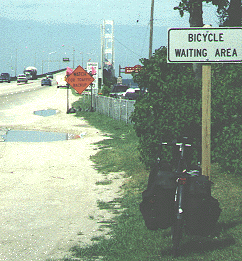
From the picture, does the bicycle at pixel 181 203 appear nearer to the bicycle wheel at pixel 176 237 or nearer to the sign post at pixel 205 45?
the bicycle wheel at pixel 176 237

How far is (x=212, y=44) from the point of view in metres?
5.57

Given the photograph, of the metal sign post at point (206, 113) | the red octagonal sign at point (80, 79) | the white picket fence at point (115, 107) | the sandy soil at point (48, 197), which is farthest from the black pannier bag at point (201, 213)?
the red octagonal sign at point (80, 79)

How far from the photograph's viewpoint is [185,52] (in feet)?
18.5

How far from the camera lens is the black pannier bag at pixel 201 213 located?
15.5 feet

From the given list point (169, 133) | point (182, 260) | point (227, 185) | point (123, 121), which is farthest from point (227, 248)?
point (123, 121)

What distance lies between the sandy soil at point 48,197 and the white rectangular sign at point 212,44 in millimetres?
2835

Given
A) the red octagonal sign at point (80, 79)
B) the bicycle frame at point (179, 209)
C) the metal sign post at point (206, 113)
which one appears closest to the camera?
the bicycle frame at point (179, 209)

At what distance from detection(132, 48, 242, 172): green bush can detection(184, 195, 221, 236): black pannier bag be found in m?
3.45

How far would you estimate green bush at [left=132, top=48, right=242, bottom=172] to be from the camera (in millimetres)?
8312

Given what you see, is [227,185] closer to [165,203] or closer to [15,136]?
[165,203]

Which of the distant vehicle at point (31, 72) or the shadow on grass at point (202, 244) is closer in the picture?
the shadow on grass at point (202, 244)

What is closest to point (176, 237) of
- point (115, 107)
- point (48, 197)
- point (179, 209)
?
point (179, 209)

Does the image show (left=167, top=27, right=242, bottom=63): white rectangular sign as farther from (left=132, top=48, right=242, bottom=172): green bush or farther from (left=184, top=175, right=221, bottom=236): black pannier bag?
(left=132, top=48, right=242, bottom=172): green bush

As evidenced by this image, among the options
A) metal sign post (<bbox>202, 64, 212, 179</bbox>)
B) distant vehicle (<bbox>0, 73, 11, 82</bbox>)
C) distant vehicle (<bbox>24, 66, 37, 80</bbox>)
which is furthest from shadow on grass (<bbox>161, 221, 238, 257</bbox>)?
distant vehicle (<bbox>24, 66, 37, 80</bbox>)
